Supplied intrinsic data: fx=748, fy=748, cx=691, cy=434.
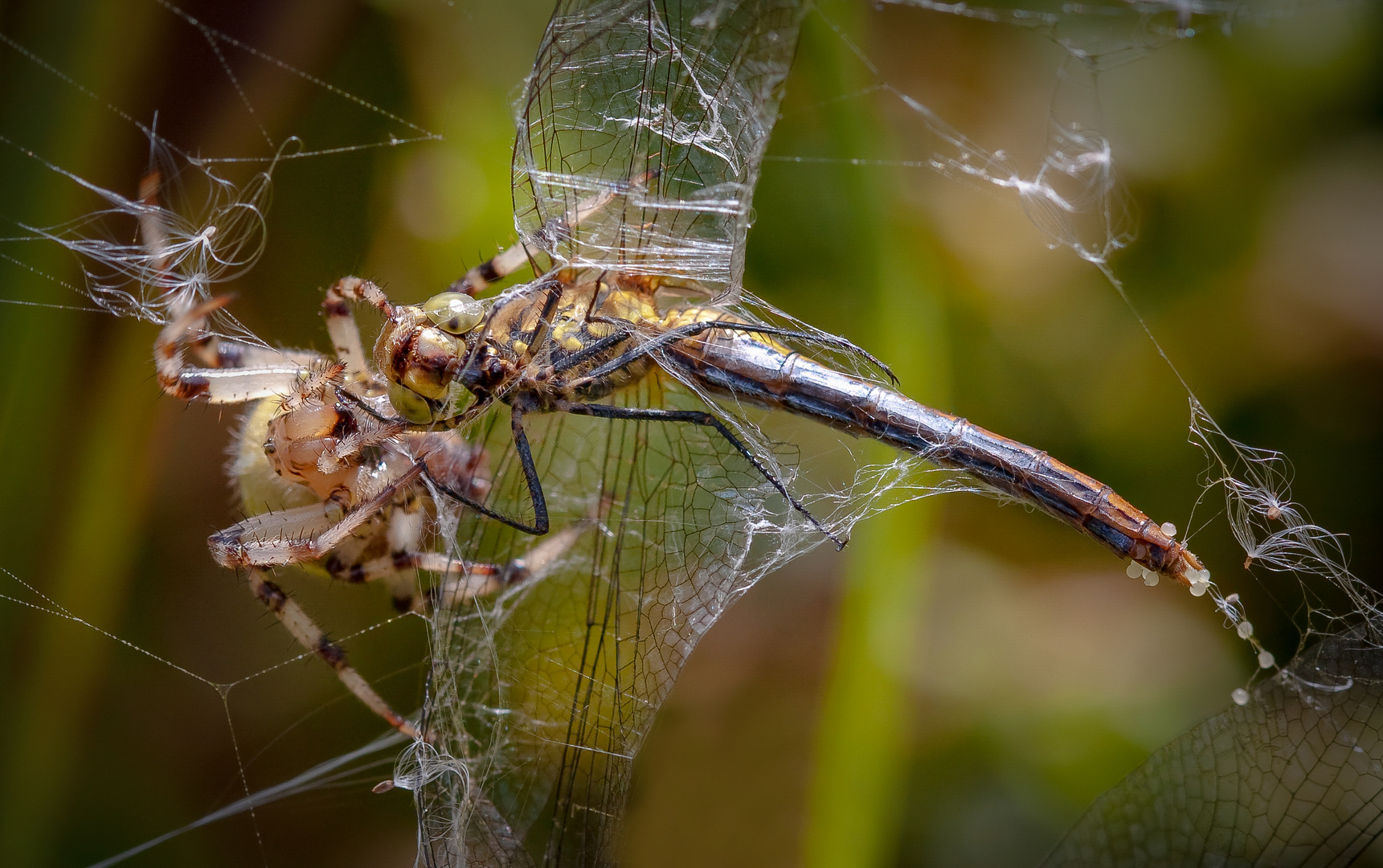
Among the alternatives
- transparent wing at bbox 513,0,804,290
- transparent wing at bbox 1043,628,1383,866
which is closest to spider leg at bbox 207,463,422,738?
transparent wing at bbox 513,0,804,290

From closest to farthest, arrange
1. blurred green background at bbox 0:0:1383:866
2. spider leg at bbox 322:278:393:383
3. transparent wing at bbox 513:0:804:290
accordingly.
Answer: transparent wing at bbox 513:0:804:290 < spider leg at bbox 322:278:393:383 < blurred green background at bbox 0:0:1383:866

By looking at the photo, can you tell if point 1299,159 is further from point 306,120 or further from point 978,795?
point 306,120

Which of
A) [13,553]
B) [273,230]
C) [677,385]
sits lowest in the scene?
[13,553]

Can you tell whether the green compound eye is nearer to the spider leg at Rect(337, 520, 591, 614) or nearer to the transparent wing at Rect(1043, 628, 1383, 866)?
the spider leg at Rect(337, 520, 591, 614)

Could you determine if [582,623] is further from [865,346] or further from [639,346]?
[865,346]

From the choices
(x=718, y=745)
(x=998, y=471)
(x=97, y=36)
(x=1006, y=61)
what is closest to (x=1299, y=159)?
(x=1006, y=61)

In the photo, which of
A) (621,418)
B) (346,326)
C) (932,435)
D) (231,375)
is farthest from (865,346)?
(231,375)
